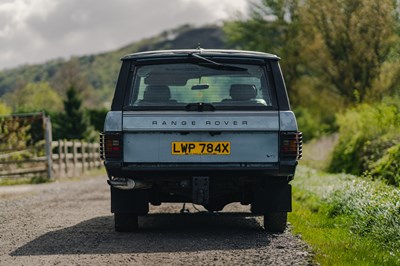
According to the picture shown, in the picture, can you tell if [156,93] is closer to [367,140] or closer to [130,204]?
[130,204]

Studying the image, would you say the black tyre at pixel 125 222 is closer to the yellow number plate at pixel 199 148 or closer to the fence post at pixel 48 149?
the yellow number plate at pixel 199 148

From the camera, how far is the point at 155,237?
804cm

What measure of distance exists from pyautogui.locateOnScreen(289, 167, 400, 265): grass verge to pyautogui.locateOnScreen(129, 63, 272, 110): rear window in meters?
1.71

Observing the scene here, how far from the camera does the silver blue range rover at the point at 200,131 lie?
7.83m

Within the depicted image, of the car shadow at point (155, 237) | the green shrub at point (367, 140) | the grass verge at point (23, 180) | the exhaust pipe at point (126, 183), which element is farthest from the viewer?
the grass verge at point (23, 180)

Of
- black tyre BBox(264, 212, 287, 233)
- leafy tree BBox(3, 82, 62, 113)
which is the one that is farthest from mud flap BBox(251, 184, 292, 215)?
leafy tree BBox(3, 82, 62, 113)

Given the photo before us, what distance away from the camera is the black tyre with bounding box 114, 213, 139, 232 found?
839cm

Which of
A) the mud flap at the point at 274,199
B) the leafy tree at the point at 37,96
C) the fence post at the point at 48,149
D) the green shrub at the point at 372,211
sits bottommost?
the leafy tree at the point at 37,96

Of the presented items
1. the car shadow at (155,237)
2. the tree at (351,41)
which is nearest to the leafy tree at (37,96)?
the tree at (351,41)

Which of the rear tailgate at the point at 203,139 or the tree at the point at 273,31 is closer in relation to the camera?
the rear tailgate at the point at 203,139

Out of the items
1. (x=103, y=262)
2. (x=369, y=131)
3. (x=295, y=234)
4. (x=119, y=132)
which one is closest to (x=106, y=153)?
(x=119, y=132)

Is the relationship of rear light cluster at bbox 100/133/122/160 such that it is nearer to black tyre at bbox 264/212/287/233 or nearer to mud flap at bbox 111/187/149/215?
mud flap at bbox 111/187/149/215

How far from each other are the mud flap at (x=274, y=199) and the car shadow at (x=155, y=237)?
0.33m

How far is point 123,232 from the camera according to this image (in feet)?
27.9
